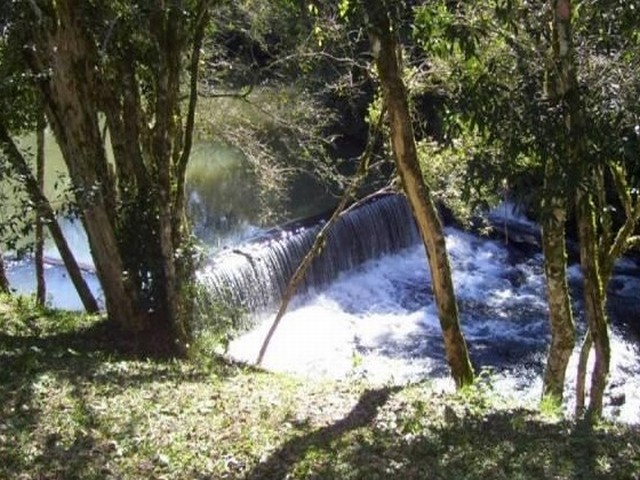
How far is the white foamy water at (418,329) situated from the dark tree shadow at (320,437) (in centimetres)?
565

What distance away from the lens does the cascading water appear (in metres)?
14.3

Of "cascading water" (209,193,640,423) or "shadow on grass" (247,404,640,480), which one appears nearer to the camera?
"shadow on grass" (247,404,640,480)

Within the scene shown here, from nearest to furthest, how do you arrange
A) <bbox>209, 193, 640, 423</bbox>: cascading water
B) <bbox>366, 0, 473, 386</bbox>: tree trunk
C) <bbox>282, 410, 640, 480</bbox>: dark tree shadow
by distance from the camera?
1. <bbox>282, 410, 640, 480</bbox>: dark tree shadow
2. <bbox>366, 0, 473, 386</bbox>: tree trunk
3. <bbox>209, 193, 640, 423</bbox>: cascading water

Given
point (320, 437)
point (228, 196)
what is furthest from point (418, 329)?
point (320, 437)

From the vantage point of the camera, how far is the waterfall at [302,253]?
16047mm

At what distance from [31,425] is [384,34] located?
3.96m

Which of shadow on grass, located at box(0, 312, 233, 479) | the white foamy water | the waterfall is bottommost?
the white foamy water

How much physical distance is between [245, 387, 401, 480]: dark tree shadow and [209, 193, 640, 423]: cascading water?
20.3 ft

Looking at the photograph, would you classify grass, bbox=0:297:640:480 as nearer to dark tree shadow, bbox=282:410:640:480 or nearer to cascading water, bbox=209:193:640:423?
dark tree shadow, bbox=282:410:640:480

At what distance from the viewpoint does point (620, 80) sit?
6.16 metres

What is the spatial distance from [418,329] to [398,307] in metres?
1.17

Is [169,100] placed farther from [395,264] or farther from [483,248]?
[483,248]

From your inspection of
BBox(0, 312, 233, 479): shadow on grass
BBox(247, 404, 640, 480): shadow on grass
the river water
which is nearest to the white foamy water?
the river water

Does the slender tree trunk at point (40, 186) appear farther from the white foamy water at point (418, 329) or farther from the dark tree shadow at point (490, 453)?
the dark tree shadow at point (490, 453)
